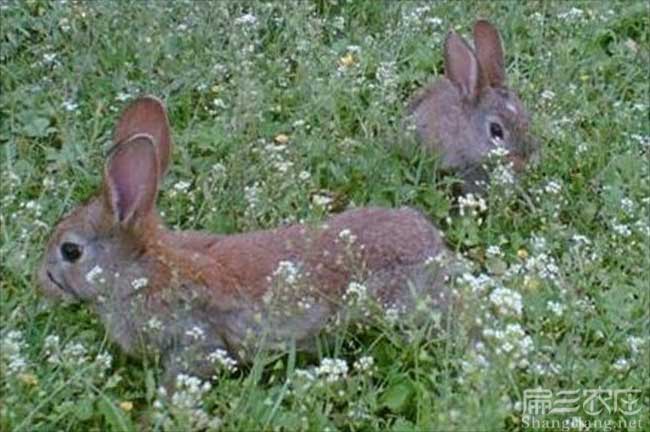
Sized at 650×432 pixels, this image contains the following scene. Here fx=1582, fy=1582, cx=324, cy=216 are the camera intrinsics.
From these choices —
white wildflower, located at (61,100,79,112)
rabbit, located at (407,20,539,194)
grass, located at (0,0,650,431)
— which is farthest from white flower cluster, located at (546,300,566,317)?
white wildflower, located at (61,100,79,112)

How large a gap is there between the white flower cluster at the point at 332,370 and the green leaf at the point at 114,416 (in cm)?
54

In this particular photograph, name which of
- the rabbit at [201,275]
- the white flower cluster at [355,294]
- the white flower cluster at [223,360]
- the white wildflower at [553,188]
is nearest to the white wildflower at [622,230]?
the white wildflower at [553,188]

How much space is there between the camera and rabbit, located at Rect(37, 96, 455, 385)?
15.4ft

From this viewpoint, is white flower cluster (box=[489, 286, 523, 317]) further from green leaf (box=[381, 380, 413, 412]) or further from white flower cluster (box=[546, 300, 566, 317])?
green leaf (box=[381, 380, 413, 412])

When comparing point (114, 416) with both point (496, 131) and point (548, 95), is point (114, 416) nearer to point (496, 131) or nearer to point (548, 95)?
point (496, 131)

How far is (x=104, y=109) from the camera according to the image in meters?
6.04

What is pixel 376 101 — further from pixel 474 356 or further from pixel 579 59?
pixel 474 356

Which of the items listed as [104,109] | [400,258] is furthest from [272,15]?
[400,258]

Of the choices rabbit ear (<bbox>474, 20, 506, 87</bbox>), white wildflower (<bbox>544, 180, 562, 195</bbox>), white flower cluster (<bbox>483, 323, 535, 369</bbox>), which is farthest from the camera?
rabbit ear (<bbox>474, 20, 506, 87</bbox>)

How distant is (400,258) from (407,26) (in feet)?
6.85

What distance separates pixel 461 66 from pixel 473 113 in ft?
0.65

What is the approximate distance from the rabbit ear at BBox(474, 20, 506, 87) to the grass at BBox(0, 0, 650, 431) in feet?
0.59

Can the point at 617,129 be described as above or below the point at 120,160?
below

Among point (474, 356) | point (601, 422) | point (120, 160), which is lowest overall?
point (601, 422)
